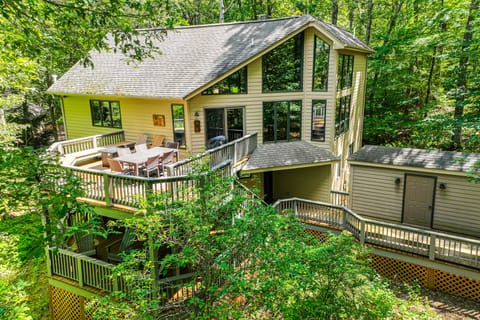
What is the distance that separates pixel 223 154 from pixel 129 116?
19.1 ft

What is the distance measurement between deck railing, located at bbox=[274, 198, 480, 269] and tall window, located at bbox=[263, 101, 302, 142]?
3.18 meters

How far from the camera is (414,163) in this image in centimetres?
1173

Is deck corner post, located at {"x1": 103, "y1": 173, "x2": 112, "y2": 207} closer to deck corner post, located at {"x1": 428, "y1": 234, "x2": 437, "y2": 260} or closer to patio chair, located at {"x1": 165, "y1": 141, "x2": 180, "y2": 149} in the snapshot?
patio chair, located at {"x1": 165, "y1": 141, "x2": 180, "y2": 149}

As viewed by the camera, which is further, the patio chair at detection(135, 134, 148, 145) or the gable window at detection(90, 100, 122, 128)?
the gable window at detection(90, 100, 122, 128)

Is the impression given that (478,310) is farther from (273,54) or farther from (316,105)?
(273,54)

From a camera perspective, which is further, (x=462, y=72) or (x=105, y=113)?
(x=462, y=72)

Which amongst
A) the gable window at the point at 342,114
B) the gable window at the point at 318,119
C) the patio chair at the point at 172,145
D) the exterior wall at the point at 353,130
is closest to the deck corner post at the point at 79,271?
the patio chair at the point at 172,145

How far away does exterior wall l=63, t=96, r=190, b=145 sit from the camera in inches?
515

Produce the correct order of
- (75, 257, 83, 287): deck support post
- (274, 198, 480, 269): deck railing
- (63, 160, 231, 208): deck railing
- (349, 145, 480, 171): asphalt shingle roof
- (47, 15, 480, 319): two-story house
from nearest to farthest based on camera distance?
1. (63, 160, 231, 208): deck railing
2. (75, 257, 83, 287): deck support post
3. (274, 198, 480, 269): deck railing
4. (47, 15, 480, 319): two-story house
5. (349, 145, 480, 171): asphalt shingle roof

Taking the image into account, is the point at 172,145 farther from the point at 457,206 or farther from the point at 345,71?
the point at 457,206

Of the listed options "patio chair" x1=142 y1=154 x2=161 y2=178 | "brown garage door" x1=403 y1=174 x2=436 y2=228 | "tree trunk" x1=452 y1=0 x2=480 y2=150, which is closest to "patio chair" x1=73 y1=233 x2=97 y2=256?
"patio chair" x1=142 y1=154 x2=161 y2=178

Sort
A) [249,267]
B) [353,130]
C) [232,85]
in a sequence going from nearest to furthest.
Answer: [249,267], [232,85], [353,130]

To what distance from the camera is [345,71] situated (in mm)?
14609

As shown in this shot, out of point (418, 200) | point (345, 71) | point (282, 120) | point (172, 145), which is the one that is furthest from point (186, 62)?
point (418, 200)
